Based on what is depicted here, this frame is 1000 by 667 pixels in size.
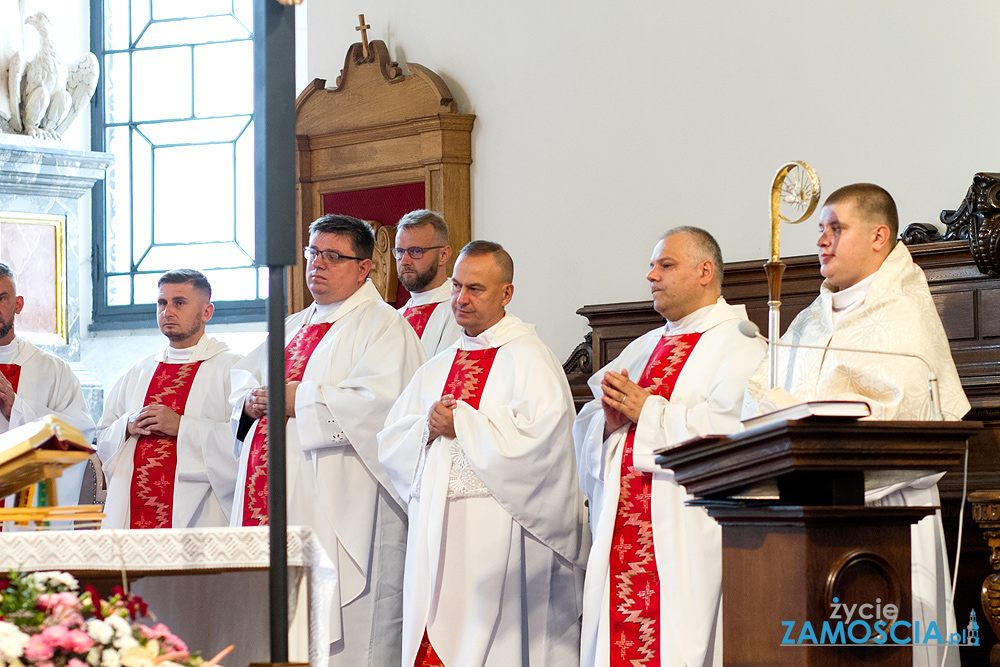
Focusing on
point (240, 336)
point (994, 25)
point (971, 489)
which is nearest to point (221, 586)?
point (971, 489)

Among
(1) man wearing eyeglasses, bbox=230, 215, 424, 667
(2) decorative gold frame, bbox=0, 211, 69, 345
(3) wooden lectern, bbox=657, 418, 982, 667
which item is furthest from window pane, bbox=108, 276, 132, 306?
(3) wooden lectern, bbox=657, 418, 982, 667

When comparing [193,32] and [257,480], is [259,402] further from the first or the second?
[193,32]

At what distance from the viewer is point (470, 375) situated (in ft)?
17.4

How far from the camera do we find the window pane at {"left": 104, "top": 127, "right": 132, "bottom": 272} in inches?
422

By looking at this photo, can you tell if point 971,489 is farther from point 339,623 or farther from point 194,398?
point 194,398

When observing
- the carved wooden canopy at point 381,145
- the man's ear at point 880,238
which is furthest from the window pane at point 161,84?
the man's ear at point 880,238

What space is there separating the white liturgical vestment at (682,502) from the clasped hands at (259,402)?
139 cm

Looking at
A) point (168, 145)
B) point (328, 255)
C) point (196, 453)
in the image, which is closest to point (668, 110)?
point (328, 255)

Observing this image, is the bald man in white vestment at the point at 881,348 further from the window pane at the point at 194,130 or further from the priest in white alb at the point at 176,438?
the window pane at the point at 194,130

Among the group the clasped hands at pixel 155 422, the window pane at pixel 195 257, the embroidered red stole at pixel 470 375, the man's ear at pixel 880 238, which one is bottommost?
the clasped hands at pixel 155 422

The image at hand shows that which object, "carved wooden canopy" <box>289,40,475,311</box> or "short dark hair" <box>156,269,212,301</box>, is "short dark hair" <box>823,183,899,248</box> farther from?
"carved wooden canopy" <box>289,40,475,311</box>

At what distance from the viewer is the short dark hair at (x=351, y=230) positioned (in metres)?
5.88

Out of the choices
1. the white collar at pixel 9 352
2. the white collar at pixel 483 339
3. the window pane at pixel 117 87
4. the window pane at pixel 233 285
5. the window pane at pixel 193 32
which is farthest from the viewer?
the window pane at pixel 117 87

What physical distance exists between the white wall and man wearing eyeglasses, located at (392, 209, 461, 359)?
5.23ft
